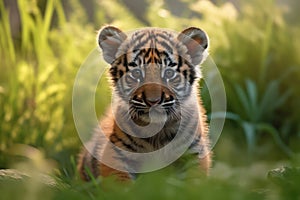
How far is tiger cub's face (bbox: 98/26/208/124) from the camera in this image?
383 centimetres

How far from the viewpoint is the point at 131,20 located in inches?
272

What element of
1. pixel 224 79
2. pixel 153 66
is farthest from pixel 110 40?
pixel 224 79

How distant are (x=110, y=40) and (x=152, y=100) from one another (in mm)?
586

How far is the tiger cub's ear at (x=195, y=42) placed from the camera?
4120 millimetres

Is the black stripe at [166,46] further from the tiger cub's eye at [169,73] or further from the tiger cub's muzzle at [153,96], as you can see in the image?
the tiger cub's muzzle at [153,96]

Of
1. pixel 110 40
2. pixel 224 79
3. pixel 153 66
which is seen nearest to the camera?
pixel 153 66

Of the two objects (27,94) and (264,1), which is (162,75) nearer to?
(27,94)

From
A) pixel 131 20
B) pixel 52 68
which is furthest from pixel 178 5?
pixel 52 68

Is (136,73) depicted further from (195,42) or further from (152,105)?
(195,42)

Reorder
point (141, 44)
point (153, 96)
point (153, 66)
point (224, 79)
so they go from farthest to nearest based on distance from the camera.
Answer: point (224, 79)
point (141, 44)
point (153, 66)
point (153, 96)

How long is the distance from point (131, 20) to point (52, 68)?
3.59ft

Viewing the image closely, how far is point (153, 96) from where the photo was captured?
3723 millimetres

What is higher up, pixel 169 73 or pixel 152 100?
pixel 169 73

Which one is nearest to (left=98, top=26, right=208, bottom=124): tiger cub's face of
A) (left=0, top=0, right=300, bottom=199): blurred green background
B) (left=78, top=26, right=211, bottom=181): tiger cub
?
(left=78, top=26, right=211, bottom=181): tiger cub
